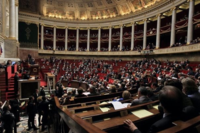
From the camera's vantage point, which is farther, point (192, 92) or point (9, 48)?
point (9, 48)

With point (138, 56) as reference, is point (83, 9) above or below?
above

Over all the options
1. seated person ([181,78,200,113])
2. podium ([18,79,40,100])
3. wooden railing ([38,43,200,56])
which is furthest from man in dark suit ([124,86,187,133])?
wooden railing ([38,43,200,56])

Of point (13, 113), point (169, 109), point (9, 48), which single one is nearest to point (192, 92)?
point (169, 109)

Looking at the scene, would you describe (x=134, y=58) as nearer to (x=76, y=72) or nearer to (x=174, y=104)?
(x=76, y=72)

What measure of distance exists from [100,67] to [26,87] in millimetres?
13695

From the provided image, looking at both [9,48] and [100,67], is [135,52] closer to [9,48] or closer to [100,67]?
[100,67]

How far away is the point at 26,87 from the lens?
856 centimetres

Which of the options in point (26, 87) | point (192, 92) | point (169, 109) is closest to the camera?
point (169, 109)

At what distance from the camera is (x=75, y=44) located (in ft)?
110

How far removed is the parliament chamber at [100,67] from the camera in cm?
189

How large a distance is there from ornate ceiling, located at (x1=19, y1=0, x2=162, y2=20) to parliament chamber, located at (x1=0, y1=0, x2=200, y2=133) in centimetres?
21

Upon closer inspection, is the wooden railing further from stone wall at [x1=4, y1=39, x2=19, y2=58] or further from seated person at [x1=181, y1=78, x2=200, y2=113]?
stone wall at [x1=4, y1=39, x2=19, y2=58]

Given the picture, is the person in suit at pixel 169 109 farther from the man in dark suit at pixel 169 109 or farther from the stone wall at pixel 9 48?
the stone wall at pixel 9 48

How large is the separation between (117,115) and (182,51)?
1658 centimetres
